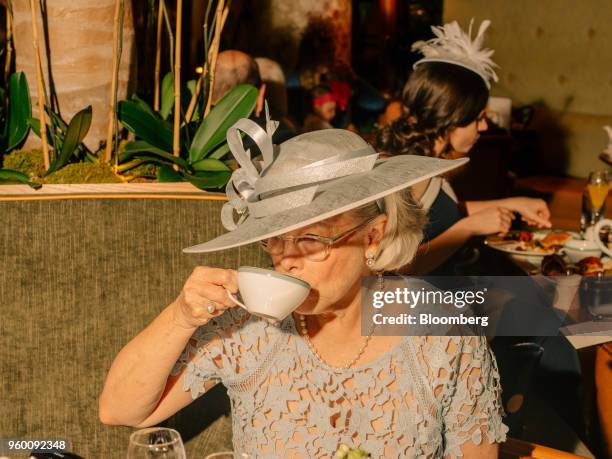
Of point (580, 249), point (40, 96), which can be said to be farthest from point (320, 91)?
point (40, 96)

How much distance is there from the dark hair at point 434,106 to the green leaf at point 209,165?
1195 millimetres

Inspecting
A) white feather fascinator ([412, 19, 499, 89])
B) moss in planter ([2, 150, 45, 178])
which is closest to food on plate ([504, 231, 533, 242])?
white feather fascinator ([412, 19, 499, 89])

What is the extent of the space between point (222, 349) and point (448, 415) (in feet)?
1.37

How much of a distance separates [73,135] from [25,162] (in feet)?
0.71

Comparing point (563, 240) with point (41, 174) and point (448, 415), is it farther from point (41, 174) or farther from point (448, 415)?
point (41, 174)

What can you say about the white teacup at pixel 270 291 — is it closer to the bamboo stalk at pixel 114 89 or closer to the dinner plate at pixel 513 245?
the bamboo stalk at pixel 114 89

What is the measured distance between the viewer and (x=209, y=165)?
186 centimetres

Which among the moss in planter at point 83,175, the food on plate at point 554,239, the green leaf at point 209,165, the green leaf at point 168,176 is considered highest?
the green leaf at point 209,165

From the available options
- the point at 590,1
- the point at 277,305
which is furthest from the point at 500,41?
the point at 277,305

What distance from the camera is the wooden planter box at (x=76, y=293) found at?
1681mm

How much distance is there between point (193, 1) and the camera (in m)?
5.32

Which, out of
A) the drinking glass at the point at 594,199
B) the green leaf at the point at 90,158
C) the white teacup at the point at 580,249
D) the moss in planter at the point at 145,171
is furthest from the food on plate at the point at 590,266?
the green leaf at the point at 90,158

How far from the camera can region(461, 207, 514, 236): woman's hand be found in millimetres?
2859

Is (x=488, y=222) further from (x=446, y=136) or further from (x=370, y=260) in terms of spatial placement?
(x=370, y=260)
